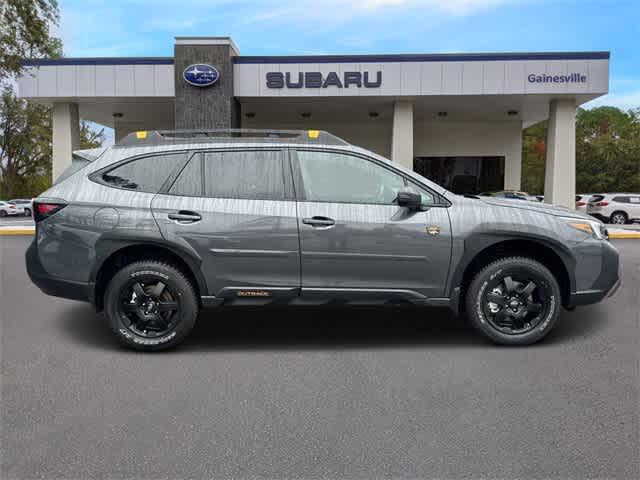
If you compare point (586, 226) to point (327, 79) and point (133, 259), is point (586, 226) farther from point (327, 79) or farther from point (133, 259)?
point (327, 79)

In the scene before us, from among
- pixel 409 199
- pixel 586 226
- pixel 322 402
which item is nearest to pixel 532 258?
pixel 586 226

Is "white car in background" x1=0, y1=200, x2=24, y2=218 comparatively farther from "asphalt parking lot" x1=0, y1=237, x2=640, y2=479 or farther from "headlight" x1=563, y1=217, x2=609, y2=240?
"headlight" x1=563, y1=217, x2=609, y2=240

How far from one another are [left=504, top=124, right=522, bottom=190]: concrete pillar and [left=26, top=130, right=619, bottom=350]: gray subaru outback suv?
2136 centimetres

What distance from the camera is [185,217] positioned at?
475cm

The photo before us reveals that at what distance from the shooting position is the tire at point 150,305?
4734 millimetres

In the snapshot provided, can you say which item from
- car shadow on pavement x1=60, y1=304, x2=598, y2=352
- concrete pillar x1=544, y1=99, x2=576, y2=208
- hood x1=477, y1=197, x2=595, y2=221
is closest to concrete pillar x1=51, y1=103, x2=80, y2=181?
car shadow on pavement x1=60, y1=304, x2=598, y2=352

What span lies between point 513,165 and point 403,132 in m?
7.39

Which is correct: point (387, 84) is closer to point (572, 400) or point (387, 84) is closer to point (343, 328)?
point (343, 328)

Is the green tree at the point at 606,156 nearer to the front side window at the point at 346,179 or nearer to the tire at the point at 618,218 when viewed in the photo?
the tire at the point at 618,218

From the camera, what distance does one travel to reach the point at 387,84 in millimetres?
19359

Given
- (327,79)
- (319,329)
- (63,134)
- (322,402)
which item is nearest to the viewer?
(322,402)

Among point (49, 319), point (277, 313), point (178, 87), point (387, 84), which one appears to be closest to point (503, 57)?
point (387, 84)

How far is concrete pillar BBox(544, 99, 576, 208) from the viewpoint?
20.0 meters

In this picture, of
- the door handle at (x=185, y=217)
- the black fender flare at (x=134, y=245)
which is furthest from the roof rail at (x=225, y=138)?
the black fender flare at (x=134, y=245)
